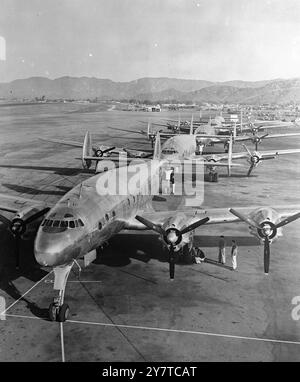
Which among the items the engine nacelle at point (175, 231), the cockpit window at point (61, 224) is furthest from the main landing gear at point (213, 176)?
the cockpit window at point (61, 224)

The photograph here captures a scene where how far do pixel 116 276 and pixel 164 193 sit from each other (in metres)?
17.4

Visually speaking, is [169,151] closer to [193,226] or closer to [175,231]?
[193,226]

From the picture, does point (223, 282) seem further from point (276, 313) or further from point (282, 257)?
point (282, 257)

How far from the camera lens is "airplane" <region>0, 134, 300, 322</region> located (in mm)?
15383

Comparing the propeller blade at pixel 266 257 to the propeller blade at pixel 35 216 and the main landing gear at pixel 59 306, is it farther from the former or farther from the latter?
the propeller blade at pixel 35 216

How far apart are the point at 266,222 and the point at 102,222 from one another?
7.57 m

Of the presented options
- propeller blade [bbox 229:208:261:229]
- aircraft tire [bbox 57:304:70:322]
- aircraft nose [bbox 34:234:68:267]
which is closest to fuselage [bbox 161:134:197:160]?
propeller blade [bbox 229:208:261:229]

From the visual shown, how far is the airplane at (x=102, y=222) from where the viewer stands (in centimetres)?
1538

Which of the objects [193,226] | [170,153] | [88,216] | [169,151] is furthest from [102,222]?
[169,151]

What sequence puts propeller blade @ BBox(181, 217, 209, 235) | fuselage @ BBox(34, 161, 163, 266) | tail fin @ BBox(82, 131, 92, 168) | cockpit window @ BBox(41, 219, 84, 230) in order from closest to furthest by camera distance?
1. fuselage @ BBox(34, 161, 163, 266)
2. cockpit window @ BBox(41, 219, 84, 230)
3. propeller blade @ BBox(181, 217, 209, 235)
4. tail fin @ BBox(82, 131, 92, 168)

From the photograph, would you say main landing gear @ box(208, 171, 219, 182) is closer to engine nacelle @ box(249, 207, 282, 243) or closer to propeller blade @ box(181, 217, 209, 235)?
engine nacelle @ box(249, 207, 282, 243)

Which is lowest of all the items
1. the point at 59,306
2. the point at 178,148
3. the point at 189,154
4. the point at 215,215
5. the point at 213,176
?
the point at 59,306

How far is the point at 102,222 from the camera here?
1817 cm

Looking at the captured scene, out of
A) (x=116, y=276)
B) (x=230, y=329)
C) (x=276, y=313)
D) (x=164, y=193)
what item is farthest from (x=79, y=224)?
(x=164, y=193)
